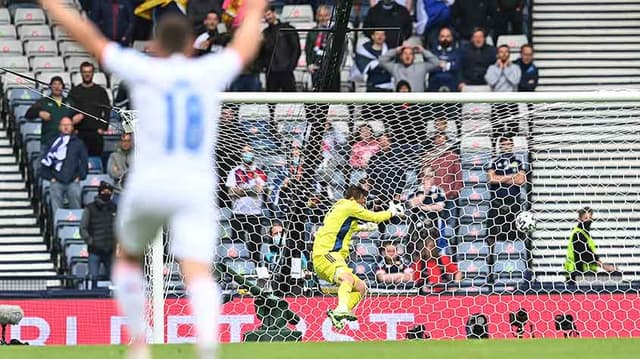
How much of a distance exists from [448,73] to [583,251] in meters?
5.17

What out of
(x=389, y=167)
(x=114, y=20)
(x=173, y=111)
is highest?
(x=114, y=20)

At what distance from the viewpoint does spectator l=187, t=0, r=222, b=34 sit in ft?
70.1

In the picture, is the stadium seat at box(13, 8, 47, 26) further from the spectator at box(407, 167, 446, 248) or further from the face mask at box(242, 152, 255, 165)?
the spectator at box(407, 167, 446, 248)

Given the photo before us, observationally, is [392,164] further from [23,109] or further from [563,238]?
[23,109]

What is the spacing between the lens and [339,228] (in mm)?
15359

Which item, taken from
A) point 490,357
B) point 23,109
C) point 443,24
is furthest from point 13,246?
point 490,357

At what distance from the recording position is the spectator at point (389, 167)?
15663mm

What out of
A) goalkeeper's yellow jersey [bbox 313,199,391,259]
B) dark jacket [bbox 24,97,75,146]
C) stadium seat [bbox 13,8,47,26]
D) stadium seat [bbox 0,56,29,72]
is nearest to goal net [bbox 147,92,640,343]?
goalkeeper's yellow jersey [bbox 313,199,391,259]

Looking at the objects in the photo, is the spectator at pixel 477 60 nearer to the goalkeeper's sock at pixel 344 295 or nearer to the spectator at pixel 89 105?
the spectator at pixel 89 105

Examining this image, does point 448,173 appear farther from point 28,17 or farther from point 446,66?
point 28,17

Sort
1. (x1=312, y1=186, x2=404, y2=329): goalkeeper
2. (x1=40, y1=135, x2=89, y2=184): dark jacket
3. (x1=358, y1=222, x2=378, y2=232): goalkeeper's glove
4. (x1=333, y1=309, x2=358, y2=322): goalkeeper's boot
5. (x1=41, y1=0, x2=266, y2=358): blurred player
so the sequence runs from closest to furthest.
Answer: (x1=41, y1=0, x2=266, y2=358): blurred player, (x1=333, y1=309, x2=358, y2=322): goalkeeper's boot, (x1=312, y1=186, x2=404, y2=329): goalkeeper, (x1=358, y1=222, x2=378, y2=232): goalkeeper's glove, (x1=40, y1=135, x2=89, y2=184): dark jacket

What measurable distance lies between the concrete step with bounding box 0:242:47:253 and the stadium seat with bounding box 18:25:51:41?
3.70m

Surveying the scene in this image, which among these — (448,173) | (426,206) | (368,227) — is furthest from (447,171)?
(368,227)

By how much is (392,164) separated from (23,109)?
23.4 ft
